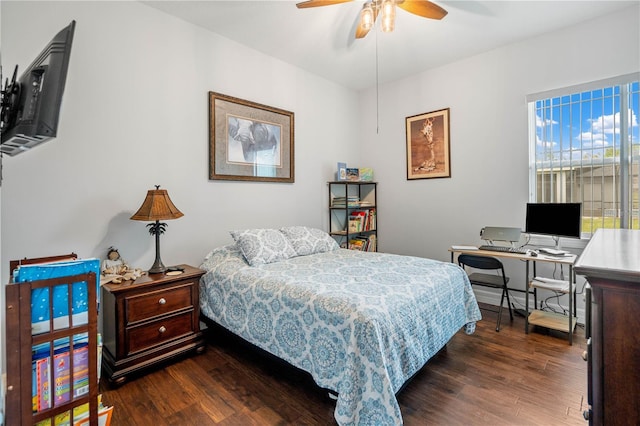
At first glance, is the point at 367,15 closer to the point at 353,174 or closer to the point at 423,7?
the point at 423,7

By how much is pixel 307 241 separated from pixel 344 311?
4.86 ft

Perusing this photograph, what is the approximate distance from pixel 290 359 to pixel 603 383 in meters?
1.42

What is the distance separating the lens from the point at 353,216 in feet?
13.1

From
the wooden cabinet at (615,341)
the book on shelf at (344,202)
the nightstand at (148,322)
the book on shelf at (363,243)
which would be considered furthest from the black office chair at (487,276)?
the nightstand at (148,322)

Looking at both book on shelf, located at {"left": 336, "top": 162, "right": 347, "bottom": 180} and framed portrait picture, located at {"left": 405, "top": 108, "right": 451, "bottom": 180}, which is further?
book on shelf, located at {"left": 336, "top": 162, "right": 347, "bottom": 180}

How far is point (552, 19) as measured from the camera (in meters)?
2.67

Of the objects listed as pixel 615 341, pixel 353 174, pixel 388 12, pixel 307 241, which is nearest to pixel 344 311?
pixel 615 341

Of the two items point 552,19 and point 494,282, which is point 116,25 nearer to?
point 552,19

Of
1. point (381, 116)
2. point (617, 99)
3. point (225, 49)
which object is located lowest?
point (617, 99)

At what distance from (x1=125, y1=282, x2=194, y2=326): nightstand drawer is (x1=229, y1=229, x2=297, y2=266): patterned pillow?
50 centimetres

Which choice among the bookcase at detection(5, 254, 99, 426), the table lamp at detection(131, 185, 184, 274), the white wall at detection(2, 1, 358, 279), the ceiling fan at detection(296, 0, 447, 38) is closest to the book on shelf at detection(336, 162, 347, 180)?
the white wall at detection(2, 1, 358, 279)

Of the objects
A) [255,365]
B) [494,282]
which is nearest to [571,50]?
[494,282]

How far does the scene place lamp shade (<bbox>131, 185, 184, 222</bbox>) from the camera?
6.91 feet

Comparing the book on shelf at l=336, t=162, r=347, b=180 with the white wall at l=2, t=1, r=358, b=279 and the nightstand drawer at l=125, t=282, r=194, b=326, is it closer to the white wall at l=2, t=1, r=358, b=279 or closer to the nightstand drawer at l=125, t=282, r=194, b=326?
the white wall at l=2, t=1, r=358, b=279
